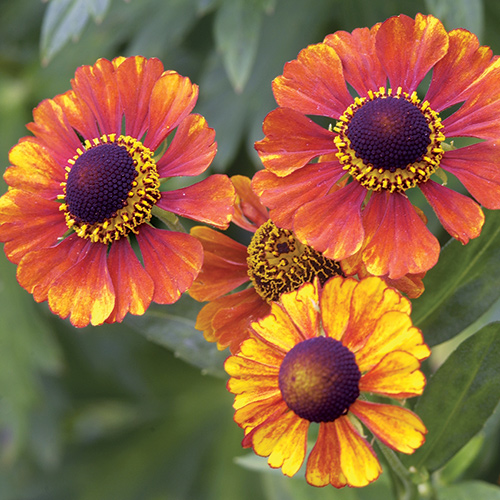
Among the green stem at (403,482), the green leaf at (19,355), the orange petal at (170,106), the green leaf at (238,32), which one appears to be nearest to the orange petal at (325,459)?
the green stem at (403,482)

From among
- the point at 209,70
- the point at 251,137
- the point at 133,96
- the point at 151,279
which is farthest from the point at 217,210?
the point at 209,70

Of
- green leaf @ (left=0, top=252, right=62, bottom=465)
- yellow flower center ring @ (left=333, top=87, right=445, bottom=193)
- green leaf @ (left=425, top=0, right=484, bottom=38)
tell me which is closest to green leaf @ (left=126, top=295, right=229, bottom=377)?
yellow flower center ring @ (left=333, top=87, right=445, bottom=193)

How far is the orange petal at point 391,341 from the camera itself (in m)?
0.70

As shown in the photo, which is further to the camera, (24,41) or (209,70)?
(24,41)

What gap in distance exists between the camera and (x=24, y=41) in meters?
2.42

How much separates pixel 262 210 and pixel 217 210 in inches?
6.3

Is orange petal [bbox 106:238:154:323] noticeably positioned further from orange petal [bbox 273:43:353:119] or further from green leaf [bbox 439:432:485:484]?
green leaf [bbox 439:432:485:484]

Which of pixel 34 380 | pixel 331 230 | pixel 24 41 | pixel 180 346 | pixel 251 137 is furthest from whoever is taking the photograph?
pixel 24 41

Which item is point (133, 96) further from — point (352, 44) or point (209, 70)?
point (209, 70)

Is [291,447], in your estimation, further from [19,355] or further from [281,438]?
[19,355]

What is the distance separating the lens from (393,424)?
2.33 ft

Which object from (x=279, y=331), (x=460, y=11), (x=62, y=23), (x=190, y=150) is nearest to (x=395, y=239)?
(x=279, y=331)

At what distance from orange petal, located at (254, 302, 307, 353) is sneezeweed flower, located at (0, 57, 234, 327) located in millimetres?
122

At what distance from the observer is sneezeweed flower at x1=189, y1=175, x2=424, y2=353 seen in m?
0.90
